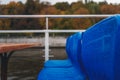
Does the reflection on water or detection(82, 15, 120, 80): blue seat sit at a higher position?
detection(82, 15, 120, 80): blue seat

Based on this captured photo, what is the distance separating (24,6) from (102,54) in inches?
432

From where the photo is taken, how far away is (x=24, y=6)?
11.9 m

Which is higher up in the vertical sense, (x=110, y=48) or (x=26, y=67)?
(x=110, y=48)

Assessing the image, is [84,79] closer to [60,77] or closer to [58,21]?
[60,77]

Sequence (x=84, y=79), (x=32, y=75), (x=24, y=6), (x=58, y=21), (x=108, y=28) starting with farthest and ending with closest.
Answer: (x=24, y=6) → (x=58, y=21) → (x=32, y=75) → (x=84, y=79) → (x=108, y=28)

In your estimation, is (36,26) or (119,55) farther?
(36,26)

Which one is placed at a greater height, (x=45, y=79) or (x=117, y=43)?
(x=117, y=43)

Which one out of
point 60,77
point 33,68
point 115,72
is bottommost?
point 33,68

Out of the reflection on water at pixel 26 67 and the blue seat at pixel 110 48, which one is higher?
the blue seat at pixel 110 48

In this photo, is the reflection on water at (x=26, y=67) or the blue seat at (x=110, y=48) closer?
the blue seat at (x=110, y=48)

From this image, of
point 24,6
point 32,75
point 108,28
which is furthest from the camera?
point 24,6

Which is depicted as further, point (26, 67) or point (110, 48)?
point (26, 67)

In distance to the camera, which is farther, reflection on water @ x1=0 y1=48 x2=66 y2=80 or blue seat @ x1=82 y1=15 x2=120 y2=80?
reflection on water @ x1=0 y1=48 x2=66 y2=80

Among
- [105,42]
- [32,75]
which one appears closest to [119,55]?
[105,42]
